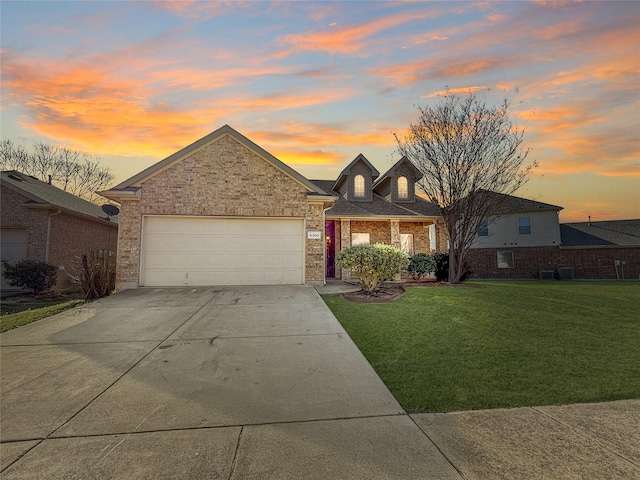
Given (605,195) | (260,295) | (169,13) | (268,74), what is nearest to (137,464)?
(260,295)

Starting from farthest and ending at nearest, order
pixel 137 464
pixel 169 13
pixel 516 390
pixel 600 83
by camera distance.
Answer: pixel 600 83 → pixel 169 13 → pixel 516 390 → pixel 137 464

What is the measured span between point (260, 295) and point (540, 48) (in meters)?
11.9

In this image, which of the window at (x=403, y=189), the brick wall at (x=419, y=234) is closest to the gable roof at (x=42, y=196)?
the brick wall at (x=419, y=234)

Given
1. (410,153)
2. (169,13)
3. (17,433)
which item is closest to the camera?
(17,433)

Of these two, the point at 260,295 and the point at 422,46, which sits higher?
the point at 422,46

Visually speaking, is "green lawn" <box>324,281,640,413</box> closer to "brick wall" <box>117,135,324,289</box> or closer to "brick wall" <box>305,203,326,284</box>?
"brick wall" <box>305,203,326,284</box>

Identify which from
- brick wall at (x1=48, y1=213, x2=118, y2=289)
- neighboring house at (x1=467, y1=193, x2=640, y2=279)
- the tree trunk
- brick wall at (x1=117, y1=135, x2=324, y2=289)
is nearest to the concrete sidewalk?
brick wall at (x1=117, y1=135, x2=324, y2=289)

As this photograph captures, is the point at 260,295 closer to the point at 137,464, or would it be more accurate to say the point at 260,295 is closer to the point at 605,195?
the point at 137,464

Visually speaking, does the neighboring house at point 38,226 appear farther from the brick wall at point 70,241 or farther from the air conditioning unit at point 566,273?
the air conditioning unit at point 566,273

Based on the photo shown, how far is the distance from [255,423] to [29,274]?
1483cm

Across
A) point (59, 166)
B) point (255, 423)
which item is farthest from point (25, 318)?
point (59, 166)

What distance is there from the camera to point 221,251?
11.4m

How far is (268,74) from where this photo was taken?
35.3ft

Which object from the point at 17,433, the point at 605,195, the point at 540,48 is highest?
the point at 540,48
